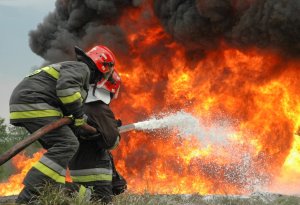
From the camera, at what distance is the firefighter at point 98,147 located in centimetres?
569

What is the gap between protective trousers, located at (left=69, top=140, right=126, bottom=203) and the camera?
5.78 meters

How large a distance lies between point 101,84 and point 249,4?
20.6 feet

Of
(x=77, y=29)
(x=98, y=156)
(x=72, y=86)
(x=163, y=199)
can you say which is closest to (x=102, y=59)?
(x=72, y=86)

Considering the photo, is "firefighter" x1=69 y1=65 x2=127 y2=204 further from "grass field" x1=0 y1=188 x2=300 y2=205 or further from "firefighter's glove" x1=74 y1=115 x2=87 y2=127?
"firefighter's glove" x1=74 y1=115 x2=87 y2=127

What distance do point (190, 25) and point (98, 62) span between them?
687cm

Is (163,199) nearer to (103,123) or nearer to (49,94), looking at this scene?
(103,123)

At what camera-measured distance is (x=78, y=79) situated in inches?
197

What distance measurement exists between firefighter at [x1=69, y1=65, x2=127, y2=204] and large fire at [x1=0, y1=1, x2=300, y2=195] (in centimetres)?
471

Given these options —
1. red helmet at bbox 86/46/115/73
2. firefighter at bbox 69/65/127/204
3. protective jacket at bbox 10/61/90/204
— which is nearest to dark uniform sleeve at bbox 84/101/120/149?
firefighter at bbox 69/65/127/204

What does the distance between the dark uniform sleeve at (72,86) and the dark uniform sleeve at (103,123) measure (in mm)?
597

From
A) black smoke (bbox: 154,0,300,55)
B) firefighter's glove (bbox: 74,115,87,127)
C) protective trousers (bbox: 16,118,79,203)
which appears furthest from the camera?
black smoke (bbox: 154,0,300,55)

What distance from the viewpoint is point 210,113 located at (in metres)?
12.2

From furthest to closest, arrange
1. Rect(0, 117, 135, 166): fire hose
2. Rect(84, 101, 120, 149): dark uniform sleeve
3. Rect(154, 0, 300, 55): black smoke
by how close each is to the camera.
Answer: Rect(154, 0, 300, 55): black smoke
Rect(84, 101, 120, 149): dark uniform sleeve
Rect(0, 117, 135, 166): fire hose

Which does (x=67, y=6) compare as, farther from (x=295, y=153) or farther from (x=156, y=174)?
(x=295, y=153)
